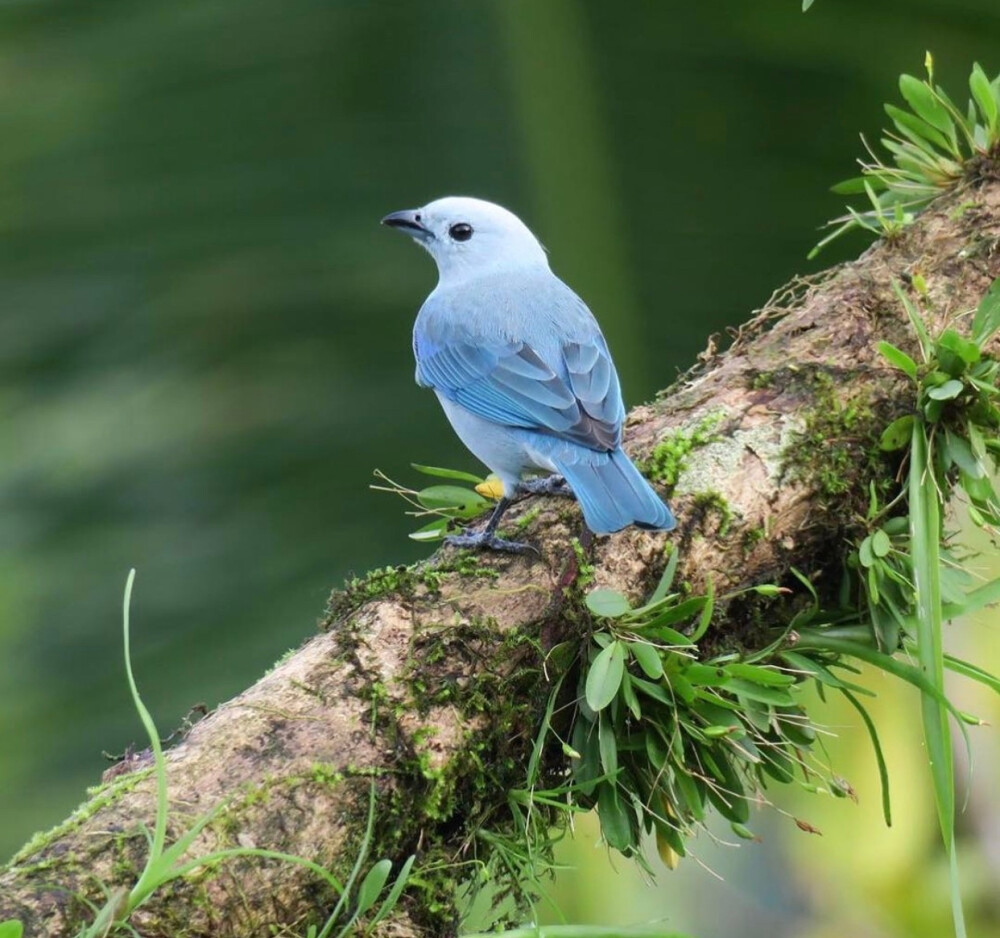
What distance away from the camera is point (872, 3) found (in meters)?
3.86

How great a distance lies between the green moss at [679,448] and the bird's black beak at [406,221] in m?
1.53

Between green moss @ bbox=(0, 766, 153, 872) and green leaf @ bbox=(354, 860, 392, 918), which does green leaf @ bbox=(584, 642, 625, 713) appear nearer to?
green leaf @ bbox=(354, 860, 392, 918)

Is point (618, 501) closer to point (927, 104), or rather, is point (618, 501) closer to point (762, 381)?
point (762, 381)

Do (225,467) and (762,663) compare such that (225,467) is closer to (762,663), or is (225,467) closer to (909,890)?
(762,663)

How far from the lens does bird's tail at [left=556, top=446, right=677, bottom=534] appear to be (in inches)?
98.7

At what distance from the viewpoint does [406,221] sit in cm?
403

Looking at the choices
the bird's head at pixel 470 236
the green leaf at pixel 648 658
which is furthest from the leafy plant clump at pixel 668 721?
the bird's head at pixel 470 236

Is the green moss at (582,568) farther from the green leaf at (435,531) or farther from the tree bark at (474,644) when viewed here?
the green leaf at (435,531)

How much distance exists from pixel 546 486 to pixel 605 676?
924mm

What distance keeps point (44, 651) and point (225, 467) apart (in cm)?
84

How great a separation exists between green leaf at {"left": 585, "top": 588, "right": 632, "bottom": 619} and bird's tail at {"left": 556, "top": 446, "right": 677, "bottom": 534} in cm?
16

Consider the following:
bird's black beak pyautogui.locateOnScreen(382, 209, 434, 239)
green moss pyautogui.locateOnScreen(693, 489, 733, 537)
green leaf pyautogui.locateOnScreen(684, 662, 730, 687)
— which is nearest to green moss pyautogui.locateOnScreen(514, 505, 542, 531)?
green moss pyautogui.locateOnScreen(693, 489, 733, 537)

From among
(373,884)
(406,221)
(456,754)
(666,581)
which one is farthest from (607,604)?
(406,221)

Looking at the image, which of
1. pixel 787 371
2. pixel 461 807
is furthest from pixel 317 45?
pixel 461 807
